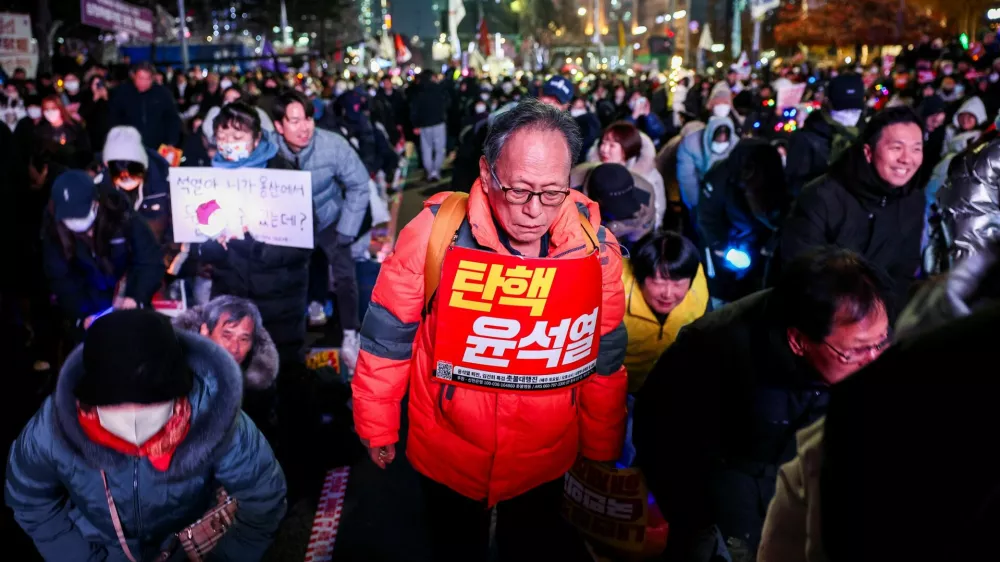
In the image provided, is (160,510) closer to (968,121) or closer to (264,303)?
(264,303)

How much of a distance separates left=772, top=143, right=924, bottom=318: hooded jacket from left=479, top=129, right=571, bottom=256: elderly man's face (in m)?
2.07

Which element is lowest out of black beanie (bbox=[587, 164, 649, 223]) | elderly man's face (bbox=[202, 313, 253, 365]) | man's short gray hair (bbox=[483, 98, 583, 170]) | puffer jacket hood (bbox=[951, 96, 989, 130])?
elderly man's face (bbox=[202, 313, 253, 365])

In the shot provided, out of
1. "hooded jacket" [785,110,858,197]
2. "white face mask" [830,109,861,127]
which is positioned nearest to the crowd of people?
"hooded jacket" [785,110,858,197]

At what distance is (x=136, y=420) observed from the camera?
239cm

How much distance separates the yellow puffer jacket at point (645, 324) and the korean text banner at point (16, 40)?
1526cm

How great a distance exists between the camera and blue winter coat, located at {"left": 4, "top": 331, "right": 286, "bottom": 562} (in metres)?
2.52

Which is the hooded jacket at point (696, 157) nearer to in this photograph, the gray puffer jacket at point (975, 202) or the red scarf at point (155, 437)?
the gray puffer jacket at point (975, 202)

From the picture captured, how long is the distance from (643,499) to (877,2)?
41.1 m

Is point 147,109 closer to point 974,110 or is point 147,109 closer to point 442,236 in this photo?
point 442,236

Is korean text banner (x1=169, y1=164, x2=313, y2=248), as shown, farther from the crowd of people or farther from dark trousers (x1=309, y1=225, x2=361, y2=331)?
dark trousers (x1=309, y1=225, x2=361, y2=331)

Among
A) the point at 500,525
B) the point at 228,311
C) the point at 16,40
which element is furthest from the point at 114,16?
the point at 500,525

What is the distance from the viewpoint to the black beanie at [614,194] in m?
4.79

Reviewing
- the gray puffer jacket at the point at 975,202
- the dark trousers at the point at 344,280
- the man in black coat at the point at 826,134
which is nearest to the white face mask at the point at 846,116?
the man in black coat at the point at 826,134

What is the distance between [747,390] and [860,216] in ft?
5.87
